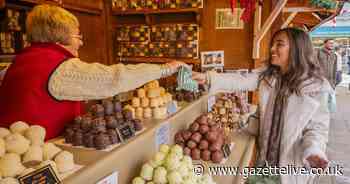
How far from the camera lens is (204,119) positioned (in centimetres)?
175

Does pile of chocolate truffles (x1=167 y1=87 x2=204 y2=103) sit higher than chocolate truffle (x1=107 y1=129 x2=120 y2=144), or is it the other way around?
pile of chocolate truffles (x1=167 y1=87 x2=204 y2=103)

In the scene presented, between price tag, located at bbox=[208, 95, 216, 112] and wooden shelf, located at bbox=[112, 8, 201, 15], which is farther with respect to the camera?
wooden shelf, located at bbox=[112, 8, 201, 15]

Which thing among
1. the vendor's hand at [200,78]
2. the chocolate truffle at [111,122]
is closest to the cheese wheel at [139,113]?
the chocolate truffle at [111,122]

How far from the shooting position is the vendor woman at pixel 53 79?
121cm

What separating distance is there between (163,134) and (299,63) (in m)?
0.87

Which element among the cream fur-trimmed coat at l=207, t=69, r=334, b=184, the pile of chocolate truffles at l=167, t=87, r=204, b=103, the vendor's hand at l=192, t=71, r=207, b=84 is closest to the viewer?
→ the cream fur-trimmed coat at l=207, t=69, r=334, b=184

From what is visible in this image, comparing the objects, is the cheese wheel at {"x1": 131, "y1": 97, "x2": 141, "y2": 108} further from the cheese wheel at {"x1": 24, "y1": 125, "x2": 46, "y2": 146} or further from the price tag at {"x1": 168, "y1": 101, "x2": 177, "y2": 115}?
the cheese wheel at {"x1": 24, "y1": 125, "x2": 46, "y2": 146}

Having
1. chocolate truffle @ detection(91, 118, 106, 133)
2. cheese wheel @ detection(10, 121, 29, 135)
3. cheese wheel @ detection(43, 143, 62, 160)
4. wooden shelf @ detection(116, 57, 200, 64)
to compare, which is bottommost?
cheese wheel @ detection(43, 143, 62, 160)

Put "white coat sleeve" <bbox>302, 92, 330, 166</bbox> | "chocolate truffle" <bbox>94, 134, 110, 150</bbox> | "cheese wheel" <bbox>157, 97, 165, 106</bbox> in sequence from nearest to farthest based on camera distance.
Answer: "chocolate truffle" <bbox>94, 134, 110, 150</bbox> < "white coat sleeve" <bbox>302, 92, 330, 166</bbox> < "cheese wheel" <bbox>157, 97, 165, 106</bbox>

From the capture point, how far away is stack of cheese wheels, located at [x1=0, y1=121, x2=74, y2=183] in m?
0.76

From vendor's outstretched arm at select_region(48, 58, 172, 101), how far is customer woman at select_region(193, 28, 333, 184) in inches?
34.2

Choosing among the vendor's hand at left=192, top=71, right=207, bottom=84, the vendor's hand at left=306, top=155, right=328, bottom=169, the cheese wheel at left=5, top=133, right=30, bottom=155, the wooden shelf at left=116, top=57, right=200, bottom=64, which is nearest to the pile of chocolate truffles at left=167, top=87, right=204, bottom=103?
the vendor's hand at left=192, top=71, right=207, bottom=84

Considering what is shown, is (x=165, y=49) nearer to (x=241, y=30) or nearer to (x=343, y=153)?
(x=241, y=30)

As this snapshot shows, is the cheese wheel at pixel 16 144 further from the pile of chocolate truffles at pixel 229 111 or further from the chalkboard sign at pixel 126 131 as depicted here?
the pile of chocolate truffles at pixel 229 111
